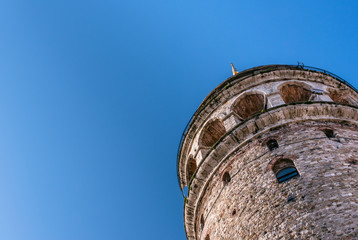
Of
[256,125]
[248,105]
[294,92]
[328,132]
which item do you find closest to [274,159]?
[256,125]

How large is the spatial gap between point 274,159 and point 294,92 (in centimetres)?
674

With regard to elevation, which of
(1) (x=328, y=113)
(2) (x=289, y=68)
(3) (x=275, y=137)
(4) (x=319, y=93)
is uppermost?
(2) (x=289, y=68)

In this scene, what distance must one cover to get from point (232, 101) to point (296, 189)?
755 cm

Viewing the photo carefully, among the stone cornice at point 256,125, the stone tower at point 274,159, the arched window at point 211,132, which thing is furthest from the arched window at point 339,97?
the arched window at point 211,132

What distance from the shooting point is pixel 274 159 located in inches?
500

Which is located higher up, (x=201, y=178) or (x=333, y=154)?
(x=201, y=178)

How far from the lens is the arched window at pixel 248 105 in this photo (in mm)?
17997

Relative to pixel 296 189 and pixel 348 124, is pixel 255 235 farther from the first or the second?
pixel 348 124

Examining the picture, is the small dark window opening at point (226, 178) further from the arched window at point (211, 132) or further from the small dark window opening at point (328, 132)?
the arched window at point (211, 132)

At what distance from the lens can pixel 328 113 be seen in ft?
49.0

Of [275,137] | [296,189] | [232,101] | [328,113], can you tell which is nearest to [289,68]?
[232,101]

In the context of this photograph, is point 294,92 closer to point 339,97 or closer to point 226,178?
point 339,97

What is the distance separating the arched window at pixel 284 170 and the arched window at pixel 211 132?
556cm

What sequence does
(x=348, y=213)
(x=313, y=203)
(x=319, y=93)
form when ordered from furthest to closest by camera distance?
1. (x=319, y=93)
2. (x=313, y=203)
3. (x=348, y=213)
